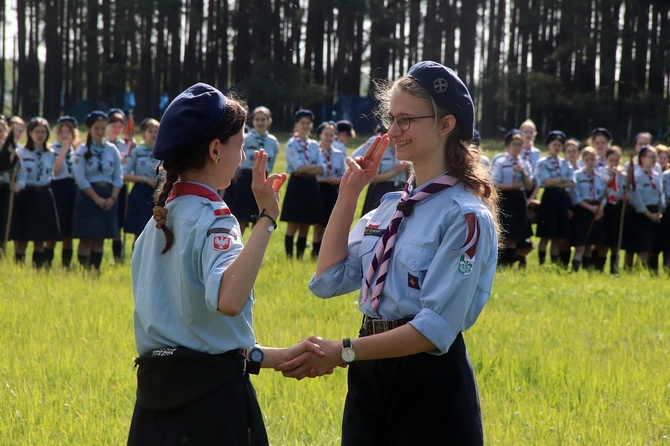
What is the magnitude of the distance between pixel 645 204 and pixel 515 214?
211 cm

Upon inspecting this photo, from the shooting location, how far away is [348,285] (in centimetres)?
304

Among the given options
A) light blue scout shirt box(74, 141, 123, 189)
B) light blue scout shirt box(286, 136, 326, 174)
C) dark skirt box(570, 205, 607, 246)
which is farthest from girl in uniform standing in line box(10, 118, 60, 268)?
dark skirt box(570, 205, 607, 246)

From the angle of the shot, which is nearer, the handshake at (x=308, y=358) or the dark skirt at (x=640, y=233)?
the handshake at (x=308, y=358)

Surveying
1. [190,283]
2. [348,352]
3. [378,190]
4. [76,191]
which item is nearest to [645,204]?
[378,190]

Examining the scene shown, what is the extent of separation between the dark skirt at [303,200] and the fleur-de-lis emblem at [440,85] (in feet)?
32.8

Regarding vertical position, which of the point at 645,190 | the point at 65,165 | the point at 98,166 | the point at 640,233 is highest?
the point at 98,166

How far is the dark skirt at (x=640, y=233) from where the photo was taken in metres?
13.4

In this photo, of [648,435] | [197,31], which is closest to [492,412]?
[648,435]

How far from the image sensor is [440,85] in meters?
2.86

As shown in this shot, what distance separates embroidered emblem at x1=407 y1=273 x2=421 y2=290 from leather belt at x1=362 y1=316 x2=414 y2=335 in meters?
0.10

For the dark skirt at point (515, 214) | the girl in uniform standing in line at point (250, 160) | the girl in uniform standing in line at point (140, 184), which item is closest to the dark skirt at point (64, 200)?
the girl in uniform standing in line at point (140, 184)

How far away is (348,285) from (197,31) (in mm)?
40189

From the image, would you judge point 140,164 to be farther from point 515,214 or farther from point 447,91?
point 447,91

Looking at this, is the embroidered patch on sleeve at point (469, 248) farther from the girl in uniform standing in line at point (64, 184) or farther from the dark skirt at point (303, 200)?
the dark skirt at point (303, 200)
